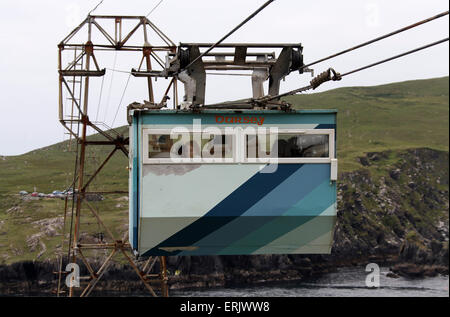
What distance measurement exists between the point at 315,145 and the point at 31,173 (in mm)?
181259

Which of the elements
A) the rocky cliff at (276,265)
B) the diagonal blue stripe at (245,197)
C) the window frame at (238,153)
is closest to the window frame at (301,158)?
the window frame at (238,153)

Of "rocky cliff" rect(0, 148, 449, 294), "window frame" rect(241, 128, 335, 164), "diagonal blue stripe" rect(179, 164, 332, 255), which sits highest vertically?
"window frame" rect(241, 128, 335, 164)

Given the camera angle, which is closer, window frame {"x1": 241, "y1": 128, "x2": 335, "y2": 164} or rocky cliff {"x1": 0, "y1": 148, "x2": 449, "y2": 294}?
window frame {"x1": 241, "y1": 128, "x2": 335, "y2": 164}

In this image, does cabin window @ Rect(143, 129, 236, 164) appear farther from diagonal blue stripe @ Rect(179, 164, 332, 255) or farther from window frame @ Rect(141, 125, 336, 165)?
diagonal blue stripe @ Rect(179, 164, 332, 255)

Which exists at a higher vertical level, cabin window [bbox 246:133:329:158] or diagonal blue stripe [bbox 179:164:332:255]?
cabin window [bbox 246:133:329:158]

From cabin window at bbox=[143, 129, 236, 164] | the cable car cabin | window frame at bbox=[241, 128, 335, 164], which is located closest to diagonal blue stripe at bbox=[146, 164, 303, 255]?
the cable car cabin

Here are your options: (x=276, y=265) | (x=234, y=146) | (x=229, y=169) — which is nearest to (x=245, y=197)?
(x=229, y=169)

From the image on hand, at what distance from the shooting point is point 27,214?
166 metres

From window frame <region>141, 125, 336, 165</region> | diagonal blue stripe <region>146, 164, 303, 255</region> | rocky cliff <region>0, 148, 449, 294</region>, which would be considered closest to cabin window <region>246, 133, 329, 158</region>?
window frame <region>141, 125, 336, 165</region>

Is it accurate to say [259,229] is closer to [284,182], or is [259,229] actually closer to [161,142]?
[284,182]

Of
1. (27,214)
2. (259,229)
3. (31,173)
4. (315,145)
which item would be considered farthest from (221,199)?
(31,173)

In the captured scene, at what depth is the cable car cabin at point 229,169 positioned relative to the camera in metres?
21.4

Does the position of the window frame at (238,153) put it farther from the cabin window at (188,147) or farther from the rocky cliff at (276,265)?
the rocky cliff at (276,265)

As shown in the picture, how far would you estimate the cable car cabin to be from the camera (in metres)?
21.4
